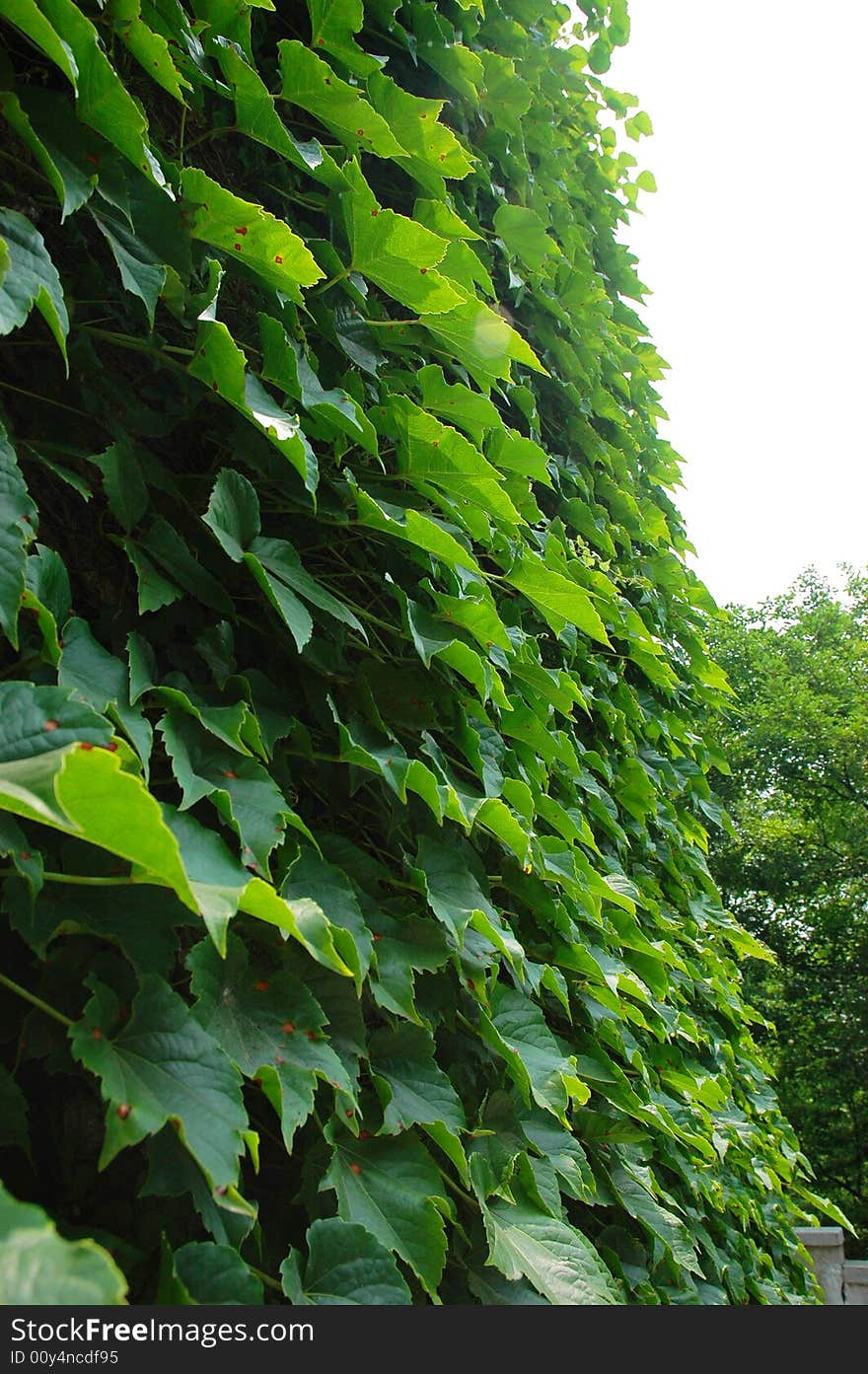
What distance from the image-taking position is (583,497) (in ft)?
8.38

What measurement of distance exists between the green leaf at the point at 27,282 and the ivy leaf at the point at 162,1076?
500 mm

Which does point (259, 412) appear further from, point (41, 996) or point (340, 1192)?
point (340, 1192)

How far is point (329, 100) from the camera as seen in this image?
113 cm

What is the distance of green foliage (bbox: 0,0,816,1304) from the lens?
27.2 inches

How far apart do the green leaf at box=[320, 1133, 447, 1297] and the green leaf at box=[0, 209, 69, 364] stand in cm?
78

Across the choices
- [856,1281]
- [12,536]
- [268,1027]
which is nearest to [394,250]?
[12,536]

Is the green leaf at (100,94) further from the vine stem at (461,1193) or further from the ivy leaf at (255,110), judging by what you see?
the vine stem at (461,1193)

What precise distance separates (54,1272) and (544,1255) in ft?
2.87

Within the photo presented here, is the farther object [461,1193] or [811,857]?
[811,857]

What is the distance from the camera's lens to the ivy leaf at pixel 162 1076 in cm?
60

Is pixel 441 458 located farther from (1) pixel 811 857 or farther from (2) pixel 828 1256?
(1) pixel 811 857

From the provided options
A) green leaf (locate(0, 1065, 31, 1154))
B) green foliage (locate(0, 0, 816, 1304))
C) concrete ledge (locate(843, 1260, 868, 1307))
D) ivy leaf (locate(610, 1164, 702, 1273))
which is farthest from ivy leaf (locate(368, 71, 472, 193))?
concrete ledge (locate(843, 1260, 868, 1307))

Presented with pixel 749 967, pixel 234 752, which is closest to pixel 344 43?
pixel 234 752

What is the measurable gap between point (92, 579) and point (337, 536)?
34 cm
